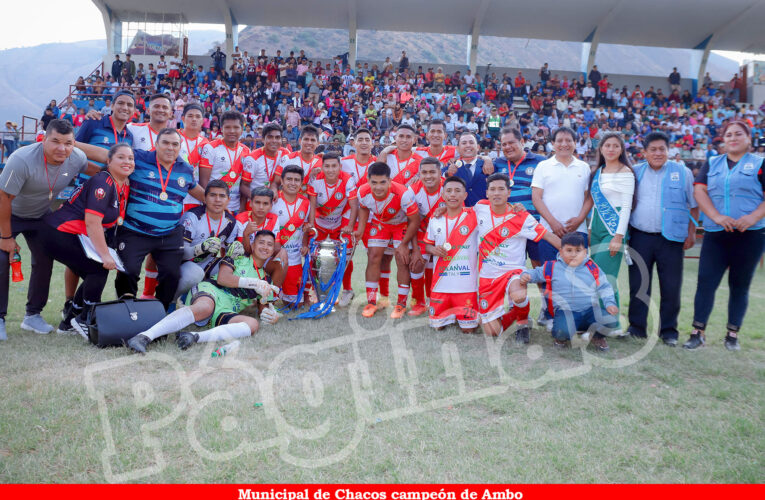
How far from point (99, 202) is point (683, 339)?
17.7 feet

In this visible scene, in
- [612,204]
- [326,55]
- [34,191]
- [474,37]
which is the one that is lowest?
[34,191]

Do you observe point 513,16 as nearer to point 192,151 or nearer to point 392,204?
point 392,204

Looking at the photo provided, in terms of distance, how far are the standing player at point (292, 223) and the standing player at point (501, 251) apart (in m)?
2.08

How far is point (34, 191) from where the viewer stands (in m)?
4.46

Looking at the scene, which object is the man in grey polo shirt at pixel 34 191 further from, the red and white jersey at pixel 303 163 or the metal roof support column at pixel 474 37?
the metal roof support column at pixel 474 37

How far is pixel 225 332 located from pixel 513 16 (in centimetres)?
2339

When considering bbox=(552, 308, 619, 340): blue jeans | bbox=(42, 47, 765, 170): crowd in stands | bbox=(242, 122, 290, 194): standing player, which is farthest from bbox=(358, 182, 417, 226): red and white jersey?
bbox=(42, 47, 765, 170): crowd in stands

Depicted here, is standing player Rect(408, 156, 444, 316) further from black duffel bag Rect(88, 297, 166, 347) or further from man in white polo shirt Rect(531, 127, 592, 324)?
black duffel bag Rect(88, 297, 166, 347)

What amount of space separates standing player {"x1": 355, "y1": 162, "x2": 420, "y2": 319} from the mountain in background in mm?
57734

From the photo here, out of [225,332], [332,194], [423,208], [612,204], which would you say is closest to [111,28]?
[332,194]

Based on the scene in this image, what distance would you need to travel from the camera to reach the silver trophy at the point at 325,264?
19.9ft

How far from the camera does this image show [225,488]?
2375 millimetres

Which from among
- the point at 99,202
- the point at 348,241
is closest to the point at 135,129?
the point at 99,202

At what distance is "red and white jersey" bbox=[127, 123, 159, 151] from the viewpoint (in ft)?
18.2
